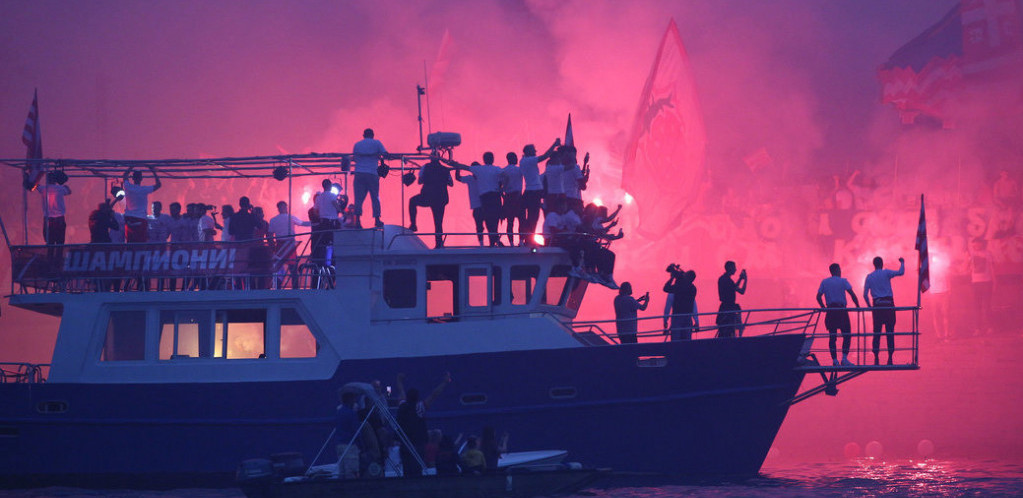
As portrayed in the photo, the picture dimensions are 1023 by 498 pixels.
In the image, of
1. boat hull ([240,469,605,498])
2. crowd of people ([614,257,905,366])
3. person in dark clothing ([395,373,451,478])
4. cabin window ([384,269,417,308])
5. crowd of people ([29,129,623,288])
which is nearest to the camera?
boat hull ([240,469,605,498])

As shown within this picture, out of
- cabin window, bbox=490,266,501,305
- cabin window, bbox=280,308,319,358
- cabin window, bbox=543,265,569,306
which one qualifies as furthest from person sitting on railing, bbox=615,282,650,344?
cabin window, bbox=280,308,319,358

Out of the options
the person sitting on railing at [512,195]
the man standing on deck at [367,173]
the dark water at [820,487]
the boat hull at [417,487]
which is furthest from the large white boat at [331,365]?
the boat hull at [417,487]

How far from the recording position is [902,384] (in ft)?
160

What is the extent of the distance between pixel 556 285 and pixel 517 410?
2607 millimetres

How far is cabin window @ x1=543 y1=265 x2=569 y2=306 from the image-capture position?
1970 cm

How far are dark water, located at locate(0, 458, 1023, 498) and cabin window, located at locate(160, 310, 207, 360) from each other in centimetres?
230

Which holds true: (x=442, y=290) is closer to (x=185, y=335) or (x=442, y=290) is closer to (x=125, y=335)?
(x=185, y=335)

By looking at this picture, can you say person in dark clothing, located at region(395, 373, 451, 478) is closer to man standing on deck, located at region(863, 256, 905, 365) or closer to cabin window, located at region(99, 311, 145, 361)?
cabin window, located at region(99, 311, 145, 361)

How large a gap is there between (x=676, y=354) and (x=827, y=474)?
5.86 metres

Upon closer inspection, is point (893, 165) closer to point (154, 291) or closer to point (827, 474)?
point (827, 474)

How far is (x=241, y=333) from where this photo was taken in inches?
755

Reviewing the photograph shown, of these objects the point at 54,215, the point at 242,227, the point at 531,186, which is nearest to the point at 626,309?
the point at 531,186

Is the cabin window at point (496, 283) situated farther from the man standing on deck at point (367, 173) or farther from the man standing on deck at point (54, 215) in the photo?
the man standing on deck at point (54, 215)

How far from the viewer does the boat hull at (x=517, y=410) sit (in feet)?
60.2
